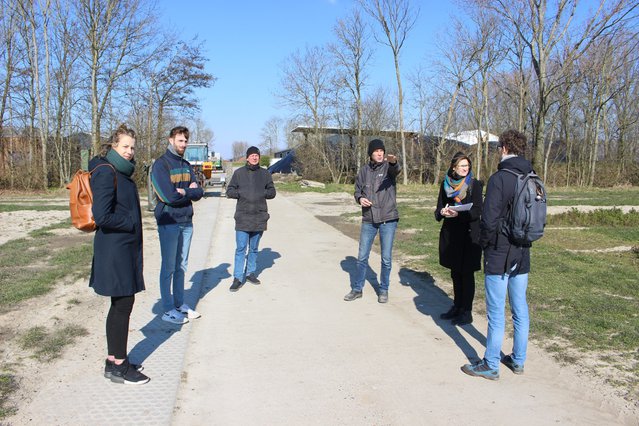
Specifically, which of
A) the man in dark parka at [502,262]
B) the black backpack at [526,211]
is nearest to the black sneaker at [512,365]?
the man in dark parka at [502,262]

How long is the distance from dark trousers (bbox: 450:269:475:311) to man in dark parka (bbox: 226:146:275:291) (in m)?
2.79

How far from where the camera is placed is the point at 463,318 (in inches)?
215

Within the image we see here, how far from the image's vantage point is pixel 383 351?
15.0ft

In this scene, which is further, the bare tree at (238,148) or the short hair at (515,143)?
the bare tree at (238,148)

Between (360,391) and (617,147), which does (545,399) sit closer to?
(360,391)

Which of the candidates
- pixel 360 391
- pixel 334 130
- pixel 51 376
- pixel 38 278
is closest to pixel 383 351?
pixel 360 391

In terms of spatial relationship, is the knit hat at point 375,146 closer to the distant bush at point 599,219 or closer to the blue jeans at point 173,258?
the blue jeans at point 173,258

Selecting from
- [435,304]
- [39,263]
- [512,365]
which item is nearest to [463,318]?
[435,304]

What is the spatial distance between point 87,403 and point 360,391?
6.31ft

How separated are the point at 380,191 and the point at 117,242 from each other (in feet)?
11.0

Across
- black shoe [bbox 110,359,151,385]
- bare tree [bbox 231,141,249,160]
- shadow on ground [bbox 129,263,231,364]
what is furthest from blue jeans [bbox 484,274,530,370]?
bare tree [bbox 231,141,249,160]

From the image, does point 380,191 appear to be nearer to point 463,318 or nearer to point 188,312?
point 463,318

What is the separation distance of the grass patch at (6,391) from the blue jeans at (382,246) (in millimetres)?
3821

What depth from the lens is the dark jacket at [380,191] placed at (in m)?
6.20
